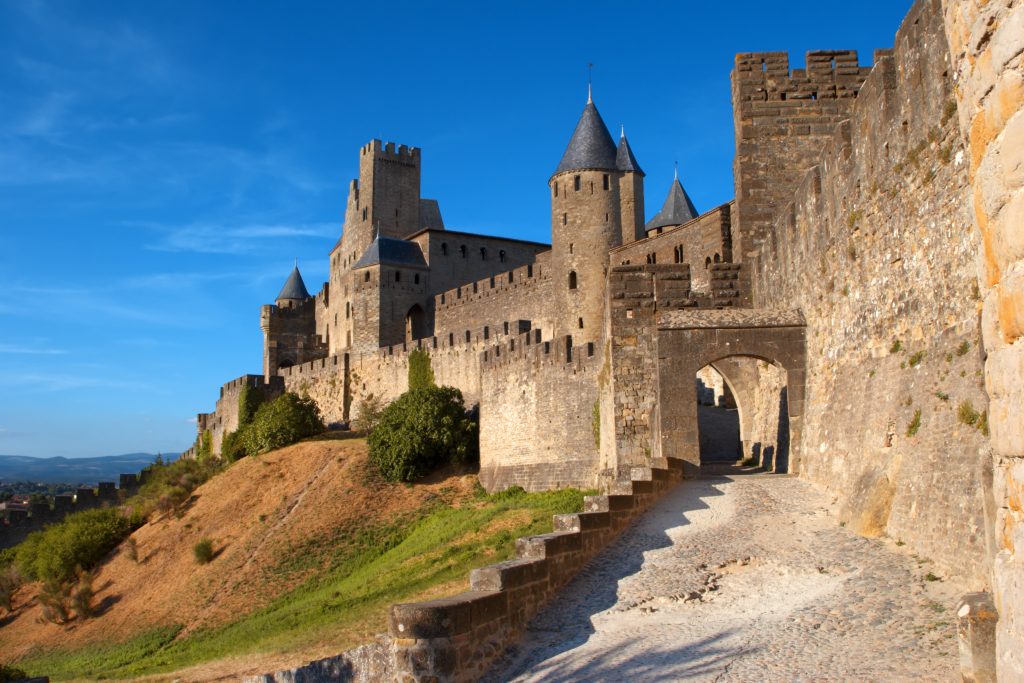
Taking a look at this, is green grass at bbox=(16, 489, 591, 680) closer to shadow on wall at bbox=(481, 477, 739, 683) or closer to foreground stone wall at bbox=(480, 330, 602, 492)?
foreground stone wall at bbox=(480, 330, 602, 492)

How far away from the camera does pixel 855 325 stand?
39.8 feet

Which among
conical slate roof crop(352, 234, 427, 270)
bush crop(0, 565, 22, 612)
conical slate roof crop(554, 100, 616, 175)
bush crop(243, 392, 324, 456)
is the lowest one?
bush crop(0, 565, 22, 612)

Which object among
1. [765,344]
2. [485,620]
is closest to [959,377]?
[485,620]

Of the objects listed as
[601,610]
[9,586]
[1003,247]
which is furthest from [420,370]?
[1003,247]

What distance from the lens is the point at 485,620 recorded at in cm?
880

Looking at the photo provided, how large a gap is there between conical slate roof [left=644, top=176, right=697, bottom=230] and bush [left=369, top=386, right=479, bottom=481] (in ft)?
58.8

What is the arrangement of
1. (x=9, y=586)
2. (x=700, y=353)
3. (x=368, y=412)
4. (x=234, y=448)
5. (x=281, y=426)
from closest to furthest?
(x=700, y=353) < (x=9, y=586) < (x=281, y=426) < (x=368, y=412) < (x=234, y=448)

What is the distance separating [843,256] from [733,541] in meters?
4.31

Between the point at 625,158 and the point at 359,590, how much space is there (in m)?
26.8

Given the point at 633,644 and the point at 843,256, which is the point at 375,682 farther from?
the point at 843,256

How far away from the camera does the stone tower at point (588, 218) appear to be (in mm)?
37750

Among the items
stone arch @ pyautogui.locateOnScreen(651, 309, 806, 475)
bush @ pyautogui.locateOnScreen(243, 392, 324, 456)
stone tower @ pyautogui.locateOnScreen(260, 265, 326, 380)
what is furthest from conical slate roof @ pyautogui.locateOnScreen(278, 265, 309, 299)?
stone arch @ pyautogui.locateOnScreen(651, 309, 806, 475)

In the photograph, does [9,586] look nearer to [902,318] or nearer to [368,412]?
[368,412]

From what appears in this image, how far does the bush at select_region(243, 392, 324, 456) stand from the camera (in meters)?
39.1
